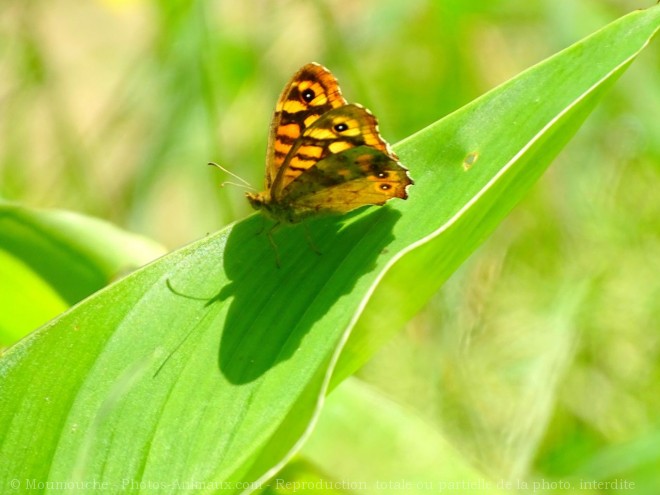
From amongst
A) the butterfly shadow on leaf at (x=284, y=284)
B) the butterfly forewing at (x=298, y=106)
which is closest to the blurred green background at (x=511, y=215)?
the butterfly forewing at (x=298, y=106)

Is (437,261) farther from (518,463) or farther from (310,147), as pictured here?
(518,463)

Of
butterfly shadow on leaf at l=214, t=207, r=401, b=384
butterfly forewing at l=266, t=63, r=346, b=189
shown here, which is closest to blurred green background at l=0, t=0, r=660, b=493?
butterfly forewing at l=266, t=63, r=346, b=189

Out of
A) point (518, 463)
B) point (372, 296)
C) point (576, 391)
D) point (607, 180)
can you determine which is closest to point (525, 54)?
point (607, 180)

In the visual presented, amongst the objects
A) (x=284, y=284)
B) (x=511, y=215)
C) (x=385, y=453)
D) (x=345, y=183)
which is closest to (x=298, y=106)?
(x=345, y=183)

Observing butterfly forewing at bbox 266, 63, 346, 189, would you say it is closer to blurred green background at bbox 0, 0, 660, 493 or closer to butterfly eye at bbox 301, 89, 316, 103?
butterfly eye at bbox 301, 89, 316, 103

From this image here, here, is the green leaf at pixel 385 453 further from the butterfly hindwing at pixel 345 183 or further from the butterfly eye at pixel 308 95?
the butterfly eye at pixel 308 95

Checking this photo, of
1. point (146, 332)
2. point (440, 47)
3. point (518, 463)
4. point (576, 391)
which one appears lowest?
point (576, 391)
